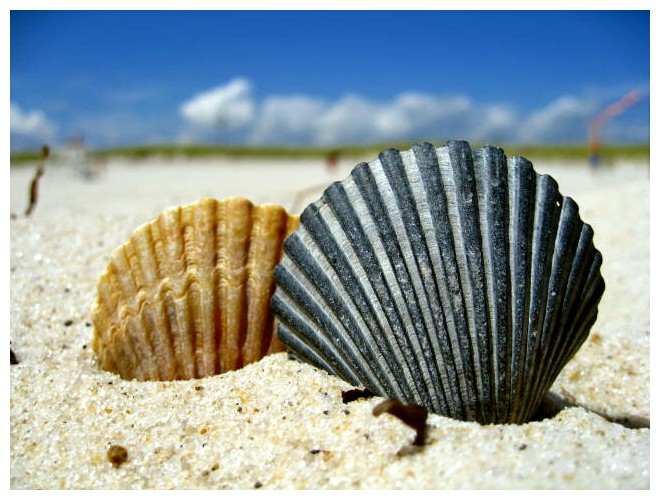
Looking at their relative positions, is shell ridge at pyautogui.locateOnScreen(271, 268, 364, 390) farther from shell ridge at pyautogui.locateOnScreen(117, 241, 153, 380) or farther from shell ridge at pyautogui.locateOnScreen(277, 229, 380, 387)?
shell ridge at pyautogui.locateOnScreen(117, 241, 153, 380)

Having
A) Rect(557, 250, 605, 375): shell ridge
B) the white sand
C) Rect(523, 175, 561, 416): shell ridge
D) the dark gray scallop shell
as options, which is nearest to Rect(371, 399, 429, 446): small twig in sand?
the white sand

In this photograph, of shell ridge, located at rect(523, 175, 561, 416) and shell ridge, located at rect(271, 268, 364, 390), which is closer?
shell ridge, located at rect(523, 175, 561, 416)

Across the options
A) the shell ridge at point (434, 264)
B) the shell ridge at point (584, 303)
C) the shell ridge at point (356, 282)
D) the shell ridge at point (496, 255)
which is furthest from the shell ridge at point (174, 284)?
the shell ridge at point (584, 303)

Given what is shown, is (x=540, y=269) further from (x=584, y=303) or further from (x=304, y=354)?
(x=304, y=354)

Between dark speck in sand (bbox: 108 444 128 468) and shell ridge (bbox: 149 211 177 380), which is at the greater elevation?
shell ridge (bbox: 149 211 177 380)

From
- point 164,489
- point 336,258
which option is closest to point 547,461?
point 336,258

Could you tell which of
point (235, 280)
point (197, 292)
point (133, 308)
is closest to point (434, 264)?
point (235, 280)

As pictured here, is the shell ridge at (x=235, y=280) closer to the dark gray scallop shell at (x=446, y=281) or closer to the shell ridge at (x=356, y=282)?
the dark gray scallop shell at (x=446, y=281)

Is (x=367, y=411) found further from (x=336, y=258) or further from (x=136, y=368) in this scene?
(x=136, y=368)
